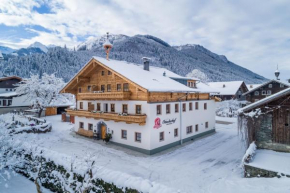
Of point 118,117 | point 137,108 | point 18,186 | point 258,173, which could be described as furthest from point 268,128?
point 18,186

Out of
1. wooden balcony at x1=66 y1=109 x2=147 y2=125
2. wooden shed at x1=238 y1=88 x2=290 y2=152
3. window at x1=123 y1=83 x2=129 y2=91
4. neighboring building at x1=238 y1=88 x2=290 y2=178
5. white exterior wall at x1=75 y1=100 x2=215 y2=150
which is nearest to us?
neighboring building at x1=238 y1=88 x2=290 y2=178

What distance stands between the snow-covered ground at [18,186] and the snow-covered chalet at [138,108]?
32.2 feet

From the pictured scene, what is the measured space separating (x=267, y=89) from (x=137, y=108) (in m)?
43.0

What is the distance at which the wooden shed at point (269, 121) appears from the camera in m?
15.4

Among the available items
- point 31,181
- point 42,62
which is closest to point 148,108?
point 31,181

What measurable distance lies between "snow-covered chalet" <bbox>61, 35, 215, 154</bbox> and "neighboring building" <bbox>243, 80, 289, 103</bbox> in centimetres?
2808

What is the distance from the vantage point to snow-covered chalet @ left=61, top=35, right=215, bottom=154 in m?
20.5

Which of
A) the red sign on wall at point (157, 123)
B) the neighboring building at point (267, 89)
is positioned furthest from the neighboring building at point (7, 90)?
the neighboring building at point (267, 89)

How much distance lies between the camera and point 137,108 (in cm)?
2152

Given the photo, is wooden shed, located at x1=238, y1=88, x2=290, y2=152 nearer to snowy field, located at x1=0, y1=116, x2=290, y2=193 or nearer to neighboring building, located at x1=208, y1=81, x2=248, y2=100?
snowy field, located at x1=0, y1=116, x2=290, y2=193

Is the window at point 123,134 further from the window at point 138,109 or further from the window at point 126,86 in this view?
the window at point 126,86

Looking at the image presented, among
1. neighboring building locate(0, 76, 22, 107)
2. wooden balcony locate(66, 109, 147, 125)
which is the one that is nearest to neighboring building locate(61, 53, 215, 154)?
wooden balcony locate(66, 109, 147, 125)

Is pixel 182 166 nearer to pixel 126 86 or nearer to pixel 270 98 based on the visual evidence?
pixel 270 98

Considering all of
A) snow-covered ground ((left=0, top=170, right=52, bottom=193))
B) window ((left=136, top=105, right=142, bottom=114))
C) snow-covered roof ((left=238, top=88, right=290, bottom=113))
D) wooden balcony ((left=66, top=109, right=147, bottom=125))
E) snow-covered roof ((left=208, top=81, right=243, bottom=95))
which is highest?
snow-covered roof ((left=208, top=81, right=243, bottom=95))
